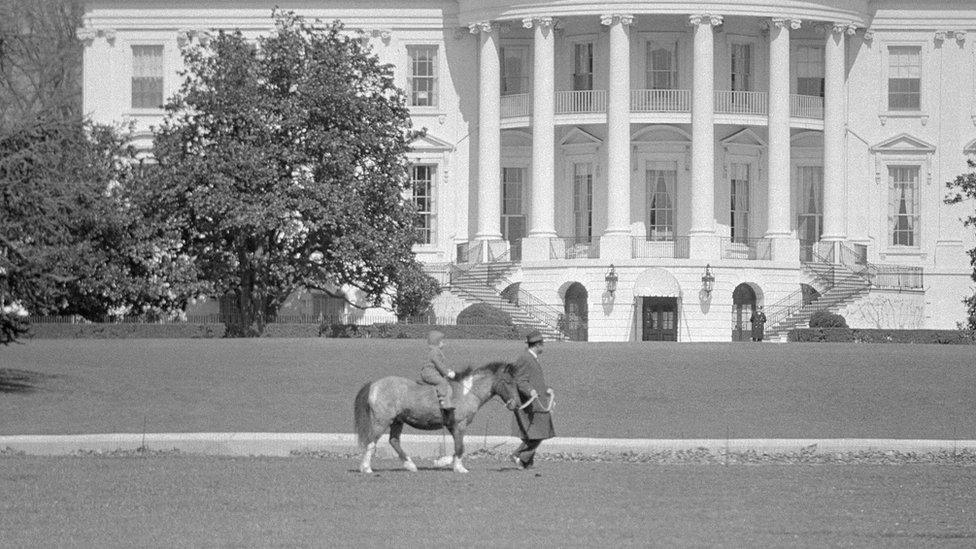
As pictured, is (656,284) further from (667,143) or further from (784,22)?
(784,22)

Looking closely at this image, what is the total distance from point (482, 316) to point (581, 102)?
11379 mm

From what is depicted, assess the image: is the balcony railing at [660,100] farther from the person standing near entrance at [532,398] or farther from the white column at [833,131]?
the person standing near entrance at [532,398]

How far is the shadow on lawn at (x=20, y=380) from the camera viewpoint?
3911cm

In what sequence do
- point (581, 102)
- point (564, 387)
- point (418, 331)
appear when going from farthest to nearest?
1. point (581, 102)
2. point (418, 331)
3. point (564, 387)

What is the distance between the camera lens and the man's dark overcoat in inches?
1040

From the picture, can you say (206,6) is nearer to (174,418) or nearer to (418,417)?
(174,418)

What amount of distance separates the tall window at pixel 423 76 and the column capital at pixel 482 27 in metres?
2.93

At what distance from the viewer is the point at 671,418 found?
37.2m

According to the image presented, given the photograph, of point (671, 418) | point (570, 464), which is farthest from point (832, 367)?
point (570, 464)

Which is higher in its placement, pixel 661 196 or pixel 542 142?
pixel 542 142

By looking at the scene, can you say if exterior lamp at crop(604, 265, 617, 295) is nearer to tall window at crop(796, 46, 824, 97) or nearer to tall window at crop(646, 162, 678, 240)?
tall window at crop(646, 162, 678, 240)

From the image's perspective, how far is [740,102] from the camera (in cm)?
6831

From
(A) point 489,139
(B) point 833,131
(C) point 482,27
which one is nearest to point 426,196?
(A) point 489,139

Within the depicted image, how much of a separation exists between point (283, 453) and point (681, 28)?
40.5 metres
